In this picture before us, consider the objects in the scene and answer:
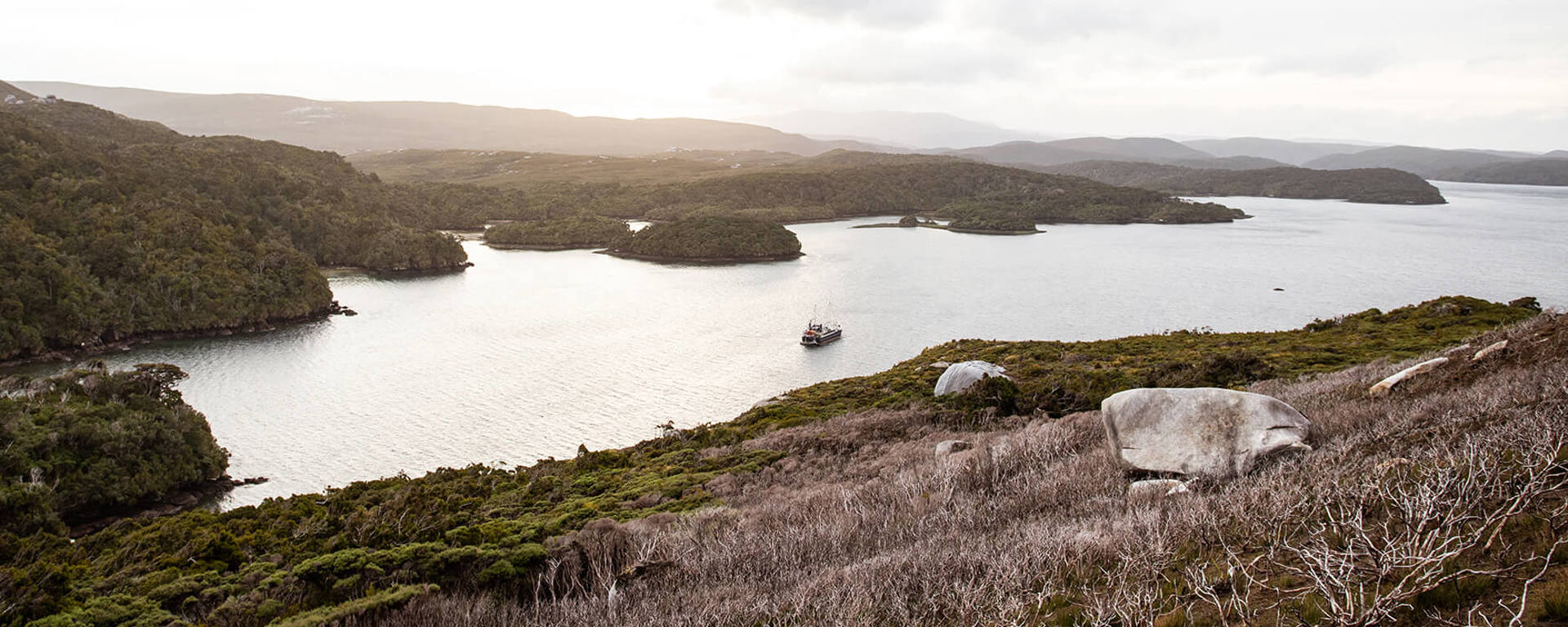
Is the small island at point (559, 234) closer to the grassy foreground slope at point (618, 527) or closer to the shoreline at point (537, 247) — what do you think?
the shoreline at point (537, 247)

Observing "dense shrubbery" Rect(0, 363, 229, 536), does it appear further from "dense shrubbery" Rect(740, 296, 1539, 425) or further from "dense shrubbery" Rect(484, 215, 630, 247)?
"dense shrubbery" Rect(484, 215, 630, 247)

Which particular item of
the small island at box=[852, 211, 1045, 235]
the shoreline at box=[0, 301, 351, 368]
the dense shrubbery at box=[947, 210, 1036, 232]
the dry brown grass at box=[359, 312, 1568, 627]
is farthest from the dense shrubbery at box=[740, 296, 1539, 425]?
the dense shrubbery at box=[947, 210, 1036, 232]

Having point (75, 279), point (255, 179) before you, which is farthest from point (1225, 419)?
point (255, 179)

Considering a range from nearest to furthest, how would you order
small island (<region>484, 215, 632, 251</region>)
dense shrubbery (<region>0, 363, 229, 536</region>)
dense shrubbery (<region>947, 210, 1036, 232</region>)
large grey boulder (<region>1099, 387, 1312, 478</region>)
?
large grey boulder (<region>1099, 387, 1312, 478</region>) < dense shrubbery (<region>0, 363, 229, 536</region>) < small island (<region>484, 215, 632, 251</region>) < dense shrubbery (<region>947, 210, 1036, 232</region>)

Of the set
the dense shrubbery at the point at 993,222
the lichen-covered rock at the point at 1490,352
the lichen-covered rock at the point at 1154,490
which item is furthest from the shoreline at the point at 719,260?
the lichen-covered rock at the point at 1154,490

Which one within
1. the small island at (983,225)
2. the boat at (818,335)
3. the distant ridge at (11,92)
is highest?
the distant ridge at (11,92)
